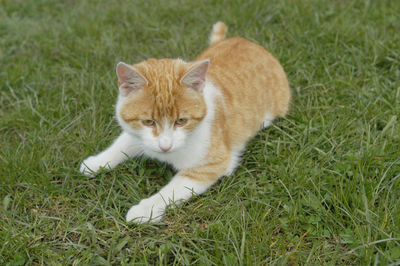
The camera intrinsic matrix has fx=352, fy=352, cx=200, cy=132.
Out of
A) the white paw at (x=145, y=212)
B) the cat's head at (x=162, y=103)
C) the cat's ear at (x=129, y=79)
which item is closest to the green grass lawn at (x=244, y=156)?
the white paw at (x=145, y=212)

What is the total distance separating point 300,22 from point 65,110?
3.06 meters

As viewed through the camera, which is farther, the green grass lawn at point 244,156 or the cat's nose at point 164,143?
the cat's nose at point 164,143

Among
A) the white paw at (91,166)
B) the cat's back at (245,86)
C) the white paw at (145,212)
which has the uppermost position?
the cat's back at (245,86)

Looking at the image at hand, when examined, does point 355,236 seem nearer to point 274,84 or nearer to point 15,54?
point 274,84

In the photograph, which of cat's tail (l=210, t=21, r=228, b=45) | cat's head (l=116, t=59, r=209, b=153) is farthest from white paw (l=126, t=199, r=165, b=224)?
cat's tail (l=210, t=21, r=228, b=45)

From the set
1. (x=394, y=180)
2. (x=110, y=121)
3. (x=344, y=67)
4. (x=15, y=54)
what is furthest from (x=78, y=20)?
(x=394, y=180)

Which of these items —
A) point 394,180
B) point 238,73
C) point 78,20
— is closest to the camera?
point 394,180

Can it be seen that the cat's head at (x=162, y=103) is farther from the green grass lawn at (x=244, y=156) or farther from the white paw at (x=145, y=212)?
the green grass lawn at (x=244, y=156)

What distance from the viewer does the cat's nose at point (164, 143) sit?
2447mm

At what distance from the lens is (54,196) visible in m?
2.78

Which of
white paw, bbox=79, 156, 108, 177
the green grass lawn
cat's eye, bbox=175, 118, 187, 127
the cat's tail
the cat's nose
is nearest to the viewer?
the green grass lawn

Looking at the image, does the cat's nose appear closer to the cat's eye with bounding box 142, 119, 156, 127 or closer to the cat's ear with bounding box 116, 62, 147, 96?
the cat's eye with bounding box 142, 119, 156, 127

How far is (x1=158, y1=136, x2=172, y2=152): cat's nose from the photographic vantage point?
8.03 feet

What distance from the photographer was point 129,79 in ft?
8.06
